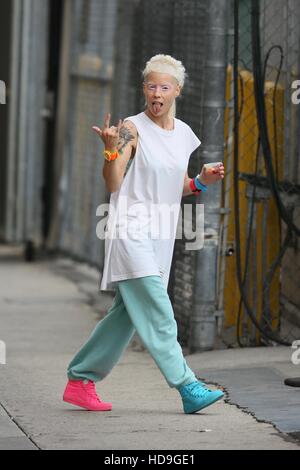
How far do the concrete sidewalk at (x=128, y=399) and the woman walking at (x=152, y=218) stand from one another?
11.4 inches

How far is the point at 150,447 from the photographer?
6.12 metres

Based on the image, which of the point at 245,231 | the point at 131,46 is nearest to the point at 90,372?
the point at 245,231

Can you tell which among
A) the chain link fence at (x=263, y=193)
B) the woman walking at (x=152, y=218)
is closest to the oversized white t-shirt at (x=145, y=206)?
the woman walking at (x=152, y=218)

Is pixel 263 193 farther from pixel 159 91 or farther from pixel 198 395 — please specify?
pixel 198 395

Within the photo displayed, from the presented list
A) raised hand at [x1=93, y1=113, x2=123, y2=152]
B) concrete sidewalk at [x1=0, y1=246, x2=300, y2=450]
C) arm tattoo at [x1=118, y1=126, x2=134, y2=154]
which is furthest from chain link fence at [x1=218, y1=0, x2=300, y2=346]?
raised hand at [x1=93, y1=113, x2=123, y2=152]

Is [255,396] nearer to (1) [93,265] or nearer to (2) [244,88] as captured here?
(2) [244,88]

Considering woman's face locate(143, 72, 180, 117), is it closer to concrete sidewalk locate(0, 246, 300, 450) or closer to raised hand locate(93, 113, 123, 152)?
raised hand locate(93, 113, 123, 152)

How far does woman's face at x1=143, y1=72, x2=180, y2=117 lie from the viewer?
6.79m

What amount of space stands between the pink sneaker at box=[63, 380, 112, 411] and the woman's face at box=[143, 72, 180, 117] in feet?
4.85

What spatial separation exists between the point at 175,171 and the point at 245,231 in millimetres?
2118

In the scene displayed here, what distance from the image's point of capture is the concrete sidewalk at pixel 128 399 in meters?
6.30

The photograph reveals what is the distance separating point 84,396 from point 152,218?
1023 mm

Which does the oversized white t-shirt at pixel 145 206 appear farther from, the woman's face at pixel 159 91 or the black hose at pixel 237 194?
the black hose at pixel 237 194

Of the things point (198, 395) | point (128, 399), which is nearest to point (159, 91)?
point (198, 395)
